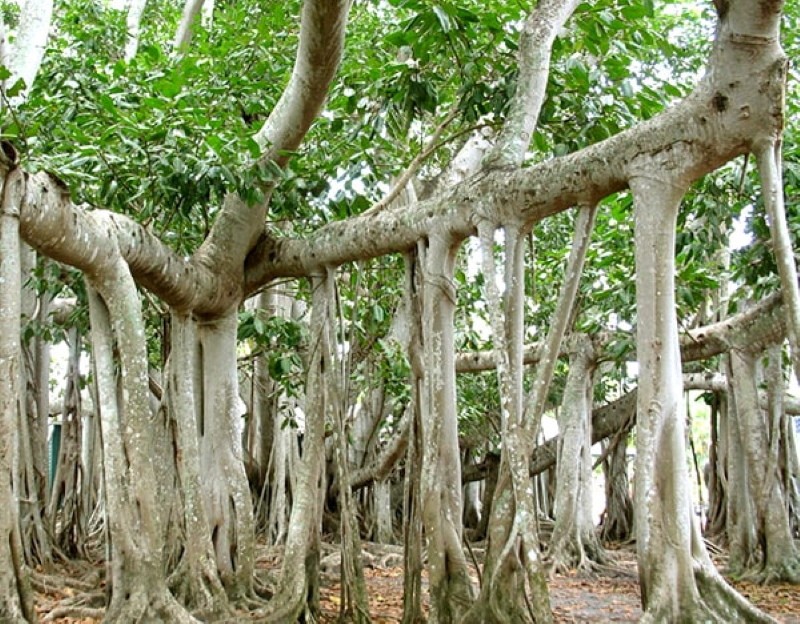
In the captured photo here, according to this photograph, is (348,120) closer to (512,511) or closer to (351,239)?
(351,239)

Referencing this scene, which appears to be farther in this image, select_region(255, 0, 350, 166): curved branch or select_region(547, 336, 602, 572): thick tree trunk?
select_region(547, 336, 602, 572): thick tree trunk

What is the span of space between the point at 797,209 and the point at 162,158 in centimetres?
361

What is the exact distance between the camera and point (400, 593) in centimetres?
563

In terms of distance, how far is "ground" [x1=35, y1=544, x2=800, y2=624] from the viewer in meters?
4.55

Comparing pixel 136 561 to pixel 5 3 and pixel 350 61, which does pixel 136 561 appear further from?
pixel 5 3

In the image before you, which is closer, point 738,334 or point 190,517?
point 190,517

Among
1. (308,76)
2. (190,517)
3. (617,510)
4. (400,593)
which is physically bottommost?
(400,593)

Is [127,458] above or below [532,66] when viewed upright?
below

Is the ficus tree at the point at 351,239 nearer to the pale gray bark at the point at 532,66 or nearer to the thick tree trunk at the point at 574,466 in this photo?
the pale gray bark at the point at 532,66

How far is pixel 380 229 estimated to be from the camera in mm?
4160

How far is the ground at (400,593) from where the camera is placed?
14.9 ft

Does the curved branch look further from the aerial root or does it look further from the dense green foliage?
the aerial root

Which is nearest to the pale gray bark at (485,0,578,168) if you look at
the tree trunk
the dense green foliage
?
the dense green foliage

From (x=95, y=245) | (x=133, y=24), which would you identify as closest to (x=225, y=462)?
(x=95, y=245)
